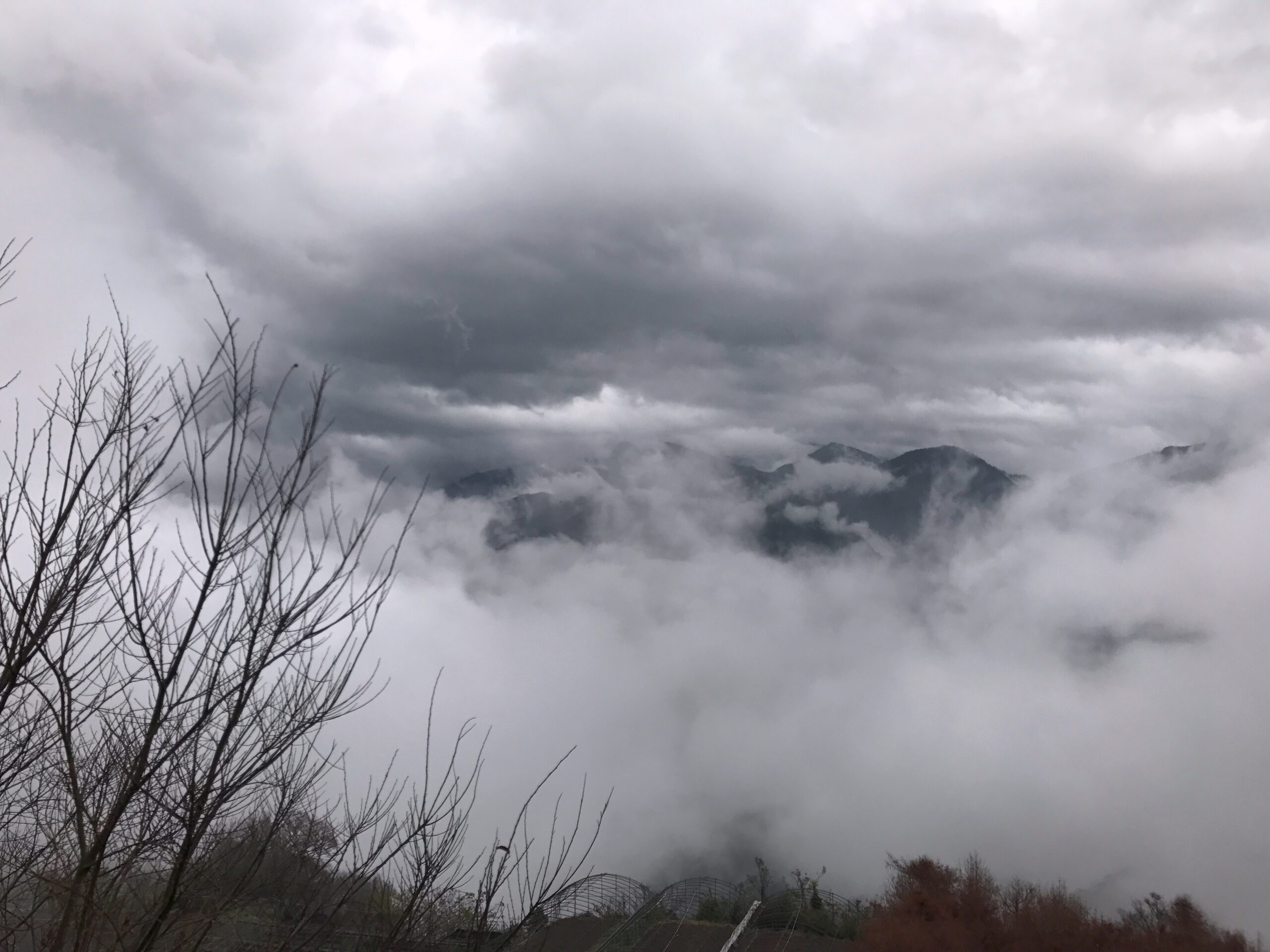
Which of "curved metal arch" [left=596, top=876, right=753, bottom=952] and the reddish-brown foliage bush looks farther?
"curved metal arch" [left=596, top=876, right=753, bottom=952]

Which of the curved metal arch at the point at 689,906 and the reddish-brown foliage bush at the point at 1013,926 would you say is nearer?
the reddish-brown foliage bush at the point at 1013,926

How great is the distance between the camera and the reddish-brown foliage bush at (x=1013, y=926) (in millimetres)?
45594

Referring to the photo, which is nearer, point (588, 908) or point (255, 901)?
point (255, 901)

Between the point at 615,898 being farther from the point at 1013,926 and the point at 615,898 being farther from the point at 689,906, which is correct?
the point at 1013,926

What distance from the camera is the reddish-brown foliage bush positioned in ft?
150

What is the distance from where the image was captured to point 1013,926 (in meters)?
48.5

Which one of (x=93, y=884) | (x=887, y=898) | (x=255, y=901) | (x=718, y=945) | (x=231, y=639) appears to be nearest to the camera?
(x=93, y=884)

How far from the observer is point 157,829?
7664 millimetres

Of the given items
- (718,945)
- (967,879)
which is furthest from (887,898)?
(718,945)

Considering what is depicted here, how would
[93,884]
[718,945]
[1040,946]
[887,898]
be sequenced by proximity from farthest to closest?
[887,898] < [718,945] < [1040,946] < [93,884]

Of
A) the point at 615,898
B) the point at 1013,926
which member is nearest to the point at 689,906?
the point at 615,898

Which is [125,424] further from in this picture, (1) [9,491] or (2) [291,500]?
(2) [291,500]

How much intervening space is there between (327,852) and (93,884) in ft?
12.6

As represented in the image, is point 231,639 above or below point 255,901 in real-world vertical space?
above
